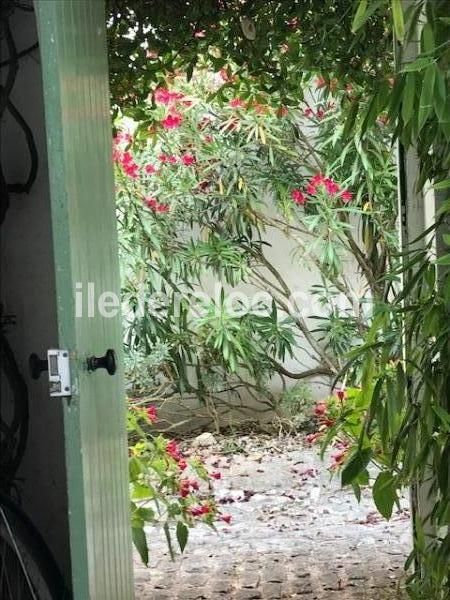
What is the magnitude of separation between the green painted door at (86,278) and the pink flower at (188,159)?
225cm

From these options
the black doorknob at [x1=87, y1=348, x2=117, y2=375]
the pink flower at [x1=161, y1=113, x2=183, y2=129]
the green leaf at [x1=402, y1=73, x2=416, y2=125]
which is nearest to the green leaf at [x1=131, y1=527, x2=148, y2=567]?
the black doorknob at [x1=87, y1=348, x2=117, y2=375]

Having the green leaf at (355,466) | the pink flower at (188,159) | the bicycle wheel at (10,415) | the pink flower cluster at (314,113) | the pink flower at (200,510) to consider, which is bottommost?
the pink flower at (200,510)

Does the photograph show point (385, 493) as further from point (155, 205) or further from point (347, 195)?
point (155, 205)

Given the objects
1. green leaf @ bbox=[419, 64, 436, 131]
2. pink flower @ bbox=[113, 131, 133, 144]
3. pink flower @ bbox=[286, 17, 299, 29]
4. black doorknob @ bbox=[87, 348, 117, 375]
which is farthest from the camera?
pink flower @ bbox=[113, 131, 133, 144]

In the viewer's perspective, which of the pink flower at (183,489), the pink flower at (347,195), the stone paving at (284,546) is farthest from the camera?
the pink flower at (347,195)

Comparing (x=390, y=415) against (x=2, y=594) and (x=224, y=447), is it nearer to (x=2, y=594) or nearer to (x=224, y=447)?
(x=2, y=594)

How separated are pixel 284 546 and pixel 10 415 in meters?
1.65

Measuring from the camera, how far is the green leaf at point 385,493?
195cm

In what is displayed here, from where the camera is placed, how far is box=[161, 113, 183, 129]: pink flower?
4.01 m

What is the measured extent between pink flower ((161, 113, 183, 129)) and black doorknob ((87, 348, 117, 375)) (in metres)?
2.38

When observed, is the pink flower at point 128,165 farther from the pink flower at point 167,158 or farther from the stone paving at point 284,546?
the stone paving at point 284,546

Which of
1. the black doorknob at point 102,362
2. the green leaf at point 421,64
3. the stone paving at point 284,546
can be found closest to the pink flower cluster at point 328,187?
the stone paving at point 284,546

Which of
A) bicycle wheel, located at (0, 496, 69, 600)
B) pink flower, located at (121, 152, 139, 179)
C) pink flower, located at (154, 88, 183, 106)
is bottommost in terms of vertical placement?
bicycle wheel, located at (0, 496, 69, 600)
